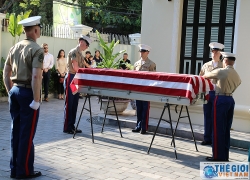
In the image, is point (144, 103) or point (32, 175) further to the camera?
point (144, 103)

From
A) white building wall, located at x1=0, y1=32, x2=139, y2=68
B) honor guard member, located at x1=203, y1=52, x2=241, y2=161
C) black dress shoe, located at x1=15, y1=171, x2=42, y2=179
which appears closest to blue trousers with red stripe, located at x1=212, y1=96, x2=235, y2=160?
honor guard member, located at x1=203, y1=52, x2=241, y2=161

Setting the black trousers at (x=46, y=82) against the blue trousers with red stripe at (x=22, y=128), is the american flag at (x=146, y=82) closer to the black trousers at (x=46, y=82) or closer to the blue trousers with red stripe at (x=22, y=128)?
the blue trousers with red stripe at (x=22, y=128)

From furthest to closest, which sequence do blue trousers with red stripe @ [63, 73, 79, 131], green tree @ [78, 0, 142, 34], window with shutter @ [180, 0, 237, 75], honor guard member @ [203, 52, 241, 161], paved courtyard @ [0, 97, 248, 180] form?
1. green tree @ [78, 0, 142, 34]
2. window with shutter @ [180, 0, 237, 75]
3. blue trousers with red stripe @ [63, 73, 79, 131]
4. honor guard member @ [203, 52, 241, 161]
5. paved courtyard @ [0, 97, 248, 180]

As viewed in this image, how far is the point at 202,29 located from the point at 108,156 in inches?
164

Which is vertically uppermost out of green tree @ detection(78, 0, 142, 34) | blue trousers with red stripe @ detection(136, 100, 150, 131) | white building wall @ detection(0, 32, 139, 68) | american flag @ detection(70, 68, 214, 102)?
green tree @ detection(78, 0, 142, 34)

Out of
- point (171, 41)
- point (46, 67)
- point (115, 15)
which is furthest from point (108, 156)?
point (115, 15)

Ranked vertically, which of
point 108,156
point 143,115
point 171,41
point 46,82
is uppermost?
point 171,41

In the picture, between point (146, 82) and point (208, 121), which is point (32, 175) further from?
point (208, 121)

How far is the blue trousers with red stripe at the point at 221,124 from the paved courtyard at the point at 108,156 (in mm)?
390

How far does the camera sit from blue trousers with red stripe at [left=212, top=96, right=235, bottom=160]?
575cm

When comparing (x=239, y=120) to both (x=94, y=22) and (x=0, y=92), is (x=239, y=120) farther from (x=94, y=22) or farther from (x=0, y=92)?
(x=94, y=22)

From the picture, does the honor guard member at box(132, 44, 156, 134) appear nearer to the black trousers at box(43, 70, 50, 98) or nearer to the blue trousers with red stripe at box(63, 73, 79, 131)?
the blue trousers with red stripe at box(63, 73, 79, 131)

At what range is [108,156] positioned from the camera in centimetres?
600

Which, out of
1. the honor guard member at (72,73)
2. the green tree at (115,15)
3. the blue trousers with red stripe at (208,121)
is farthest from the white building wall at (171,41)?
the green tree at (115,15)
